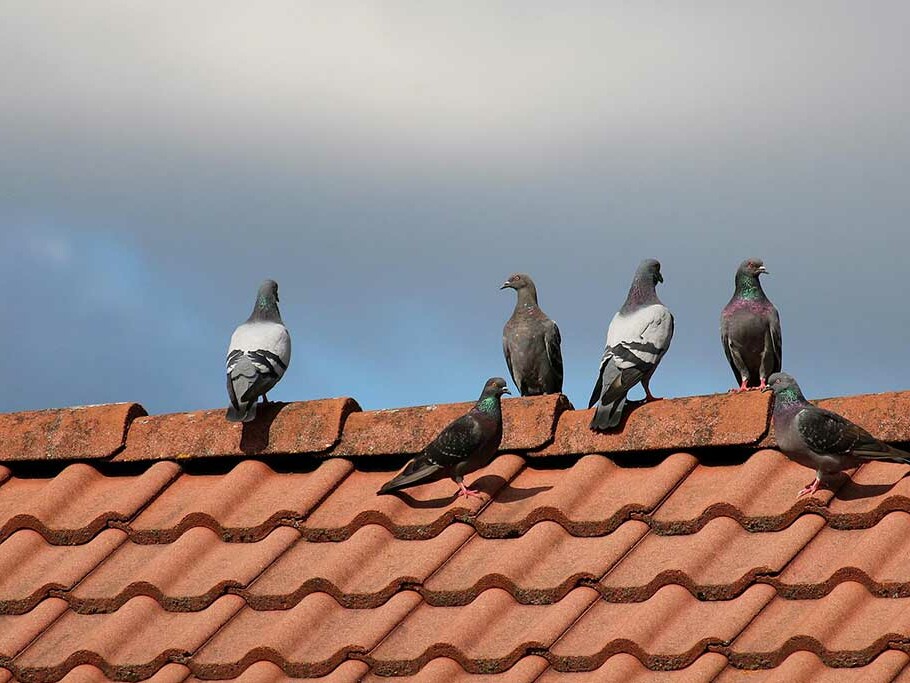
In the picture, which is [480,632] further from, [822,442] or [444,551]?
[822,442]

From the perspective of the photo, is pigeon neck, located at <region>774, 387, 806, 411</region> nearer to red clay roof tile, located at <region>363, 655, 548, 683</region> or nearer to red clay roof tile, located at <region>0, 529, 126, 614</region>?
red clay roof tile, located at <region>363, 655, 548, 683</region>

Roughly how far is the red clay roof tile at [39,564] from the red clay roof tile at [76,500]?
4 centimetres

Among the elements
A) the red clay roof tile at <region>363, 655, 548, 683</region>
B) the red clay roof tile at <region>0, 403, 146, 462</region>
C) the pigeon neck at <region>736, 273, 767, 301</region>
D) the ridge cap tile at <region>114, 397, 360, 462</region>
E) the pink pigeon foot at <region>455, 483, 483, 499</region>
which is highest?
→ the pigeon neck at <region>736, 273, 767, 301</region>

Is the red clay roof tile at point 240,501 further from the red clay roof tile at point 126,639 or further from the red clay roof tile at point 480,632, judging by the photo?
the red clay roof tile at point 480,632

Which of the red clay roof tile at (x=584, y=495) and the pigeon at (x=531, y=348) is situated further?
the pigeon at (x=531, y=348)

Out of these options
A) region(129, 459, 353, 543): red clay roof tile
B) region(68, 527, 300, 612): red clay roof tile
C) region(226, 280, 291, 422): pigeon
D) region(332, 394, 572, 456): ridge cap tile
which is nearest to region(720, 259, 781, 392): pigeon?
Answer: region(226, 280, 291, 422): pigeon

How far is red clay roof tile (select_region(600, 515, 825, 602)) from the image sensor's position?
4.68 meters

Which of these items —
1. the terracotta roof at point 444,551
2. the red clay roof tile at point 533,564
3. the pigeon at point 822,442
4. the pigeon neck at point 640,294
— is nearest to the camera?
the terracotta roof at point 444,551

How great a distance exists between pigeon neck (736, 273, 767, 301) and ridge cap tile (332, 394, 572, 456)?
2.62 metres

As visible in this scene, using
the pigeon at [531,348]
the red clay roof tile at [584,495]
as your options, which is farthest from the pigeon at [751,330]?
the red clay roof tile at [584,495]

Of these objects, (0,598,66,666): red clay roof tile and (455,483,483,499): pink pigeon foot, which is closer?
(0,598,66,666): red clay roof tile

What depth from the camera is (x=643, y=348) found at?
7469 millimetres

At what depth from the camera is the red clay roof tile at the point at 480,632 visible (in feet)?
14.9

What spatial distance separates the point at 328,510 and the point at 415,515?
0.33 metres
